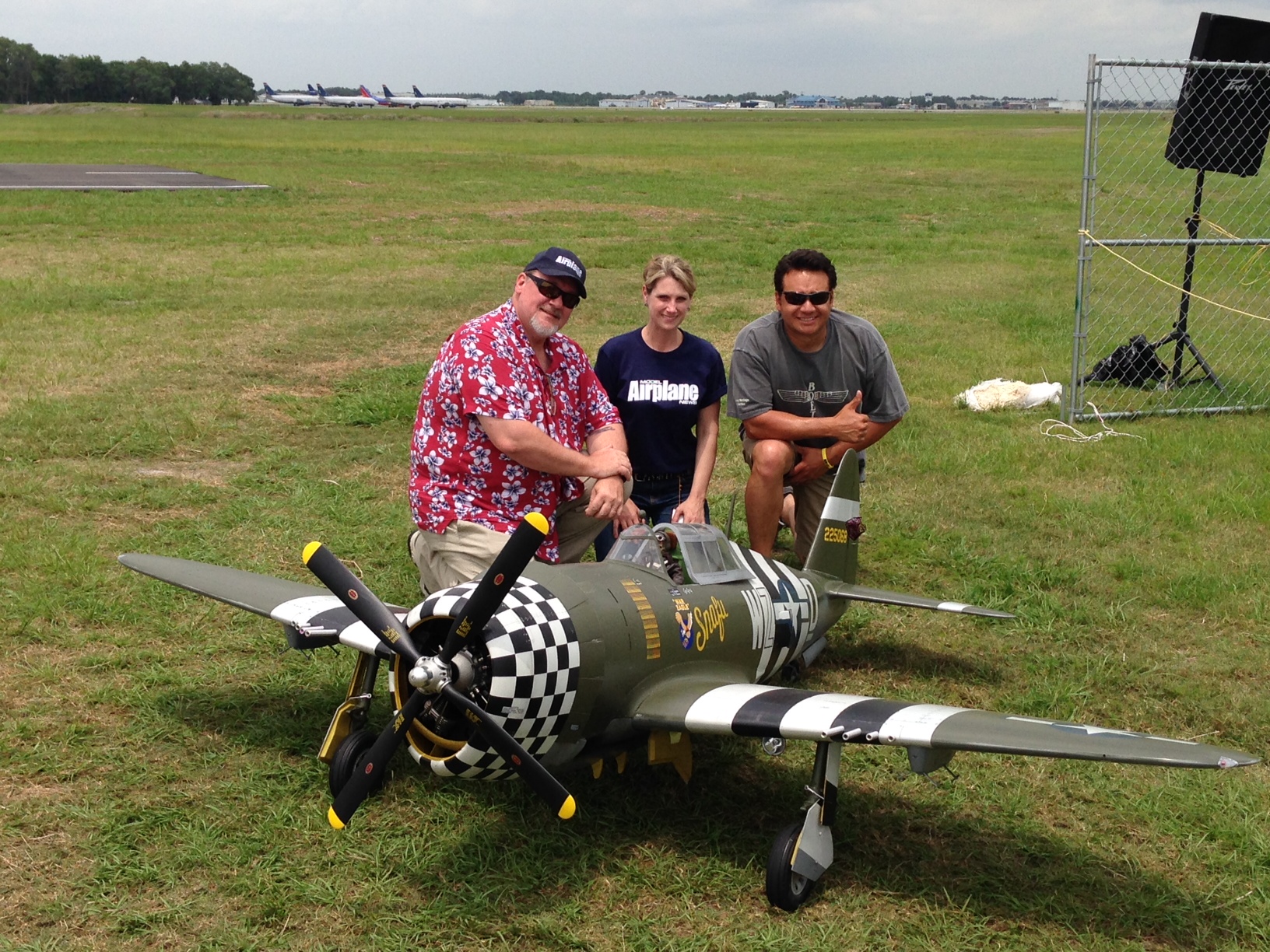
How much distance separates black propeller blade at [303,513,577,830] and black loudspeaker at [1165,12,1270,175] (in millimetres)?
8753

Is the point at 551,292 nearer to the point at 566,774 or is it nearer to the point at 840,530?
the point at 840,530

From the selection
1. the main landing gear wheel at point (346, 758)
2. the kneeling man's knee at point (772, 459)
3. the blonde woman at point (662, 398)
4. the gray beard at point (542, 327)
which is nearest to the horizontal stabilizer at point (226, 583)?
the main landing gear wheel at point (346, 758)

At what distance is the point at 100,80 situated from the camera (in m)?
156

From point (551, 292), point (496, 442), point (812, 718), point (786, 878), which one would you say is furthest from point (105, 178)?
point (786, 878)

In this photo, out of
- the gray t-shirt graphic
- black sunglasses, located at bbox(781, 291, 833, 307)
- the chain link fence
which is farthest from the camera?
the chain link fence

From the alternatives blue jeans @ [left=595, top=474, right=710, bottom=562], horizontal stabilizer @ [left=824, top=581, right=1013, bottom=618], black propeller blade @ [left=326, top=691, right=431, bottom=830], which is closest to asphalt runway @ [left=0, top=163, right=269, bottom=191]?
blue jeans @ [left=595, top=474, right=710, bottom=562]

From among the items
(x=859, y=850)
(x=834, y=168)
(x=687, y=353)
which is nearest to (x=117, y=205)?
(x=687, y=353)

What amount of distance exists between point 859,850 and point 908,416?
21.4ft

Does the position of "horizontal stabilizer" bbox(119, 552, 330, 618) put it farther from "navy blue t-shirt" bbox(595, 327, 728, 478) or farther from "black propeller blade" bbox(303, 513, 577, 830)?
"navy blue t-shirt" bbox(595, 327, 728, 478)

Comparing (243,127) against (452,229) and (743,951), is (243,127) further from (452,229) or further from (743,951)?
(743,951)

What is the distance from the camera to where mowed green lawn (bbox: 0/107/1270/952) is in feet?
13.3

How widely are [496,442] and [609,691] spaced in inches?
54.8

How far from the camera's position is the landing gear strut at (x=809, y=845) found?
13.4 feet

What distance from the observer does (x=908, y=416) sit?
10484 mm
